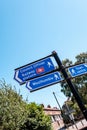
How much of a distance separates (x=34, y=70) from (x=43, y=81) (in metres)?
0.41

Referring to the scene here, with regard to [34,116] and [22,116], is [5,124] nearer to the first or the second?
[22,116]

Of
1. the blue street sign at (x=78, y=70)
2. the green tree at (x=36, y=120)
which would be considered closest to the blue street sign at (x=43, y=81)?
the blue street sign at (x=78, y=70)

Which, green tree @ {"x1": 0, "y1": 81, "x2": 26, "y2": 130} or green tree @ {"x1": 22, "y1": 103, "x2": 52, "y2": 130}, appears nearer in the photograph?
green tree @ {"x1": 0, "y1": 81, "x2": 26, "y2": 130}

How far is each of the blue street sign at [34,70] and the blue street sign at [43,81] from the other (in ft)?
0.43

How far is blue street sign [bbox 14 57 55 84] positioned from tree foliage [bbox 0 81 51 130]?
11.4 m

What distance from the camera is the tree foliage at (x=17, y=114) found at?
1773 centimetres

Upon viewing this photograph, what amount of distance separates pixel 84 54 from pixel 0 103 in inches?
1634

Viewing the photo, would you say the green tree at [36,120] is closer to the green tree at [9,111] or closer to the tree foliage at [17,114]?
the tree foliage at [17,114]

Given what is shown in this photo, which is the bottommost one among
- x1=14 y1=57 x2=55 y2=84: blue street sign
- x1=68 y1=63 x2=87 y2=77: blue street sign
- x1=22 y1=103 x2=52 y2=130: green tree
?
x1=68 y1=63 x2=87 y2=77: blue street sign

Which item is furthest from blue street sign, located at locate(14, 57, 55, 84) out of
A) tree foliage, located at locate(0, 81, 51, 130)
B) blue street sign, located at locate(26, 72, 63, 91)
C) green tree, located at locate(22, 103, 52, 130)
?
green tree, located at locate(22, 103, 52, 130)

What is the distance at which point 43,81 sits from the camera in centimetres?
675

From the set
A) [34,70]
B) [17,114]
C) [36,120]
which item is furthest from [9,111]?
[34,70]

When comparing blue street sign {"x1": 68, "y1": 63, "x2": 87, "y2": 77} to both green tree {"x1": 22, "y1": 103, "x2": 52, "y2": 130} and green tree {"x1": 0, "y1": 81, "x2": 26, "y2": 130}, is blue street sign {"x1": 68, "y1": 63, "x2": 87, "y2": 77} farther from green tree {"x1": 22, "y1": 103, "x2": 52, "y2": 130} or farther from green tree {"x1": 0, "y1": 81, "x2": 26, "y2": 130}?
green tree {"x1": 22, "y1": 103, "x2": 52, "y2": 130}

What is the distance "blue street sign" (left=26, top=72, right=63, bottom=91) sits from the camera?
21.9 ft
